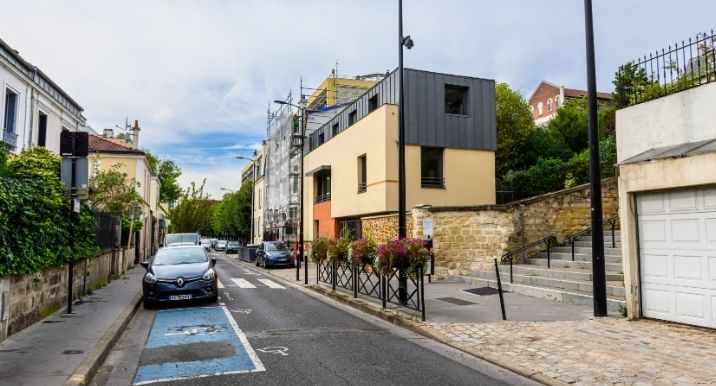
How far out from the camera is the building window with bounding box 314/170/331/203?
30.0m

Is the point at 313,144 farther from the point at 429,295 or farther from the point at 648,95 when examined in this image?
the point at 648,95

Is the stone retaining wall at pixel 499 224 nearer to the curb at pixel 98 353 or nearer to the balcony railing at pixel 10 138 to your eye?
the curb at pixel 98 353

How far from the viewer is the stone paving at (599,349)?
18.6 feet

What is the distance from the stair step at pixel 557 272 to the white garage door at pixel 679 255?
315cm

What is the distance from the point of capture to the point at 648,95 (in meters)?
9.23

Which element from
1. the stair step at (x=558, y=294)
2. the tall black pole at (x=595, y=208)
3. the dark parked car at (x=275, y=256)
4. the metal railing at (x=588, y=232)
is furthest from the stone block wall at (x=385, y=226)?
the tall black pole at (x=595, y=208)

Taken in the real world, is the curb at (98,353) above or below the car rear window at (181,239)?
below

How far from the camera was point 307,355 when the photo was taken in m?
6.81

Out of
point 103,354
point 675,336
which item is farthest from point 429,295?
point 103,354

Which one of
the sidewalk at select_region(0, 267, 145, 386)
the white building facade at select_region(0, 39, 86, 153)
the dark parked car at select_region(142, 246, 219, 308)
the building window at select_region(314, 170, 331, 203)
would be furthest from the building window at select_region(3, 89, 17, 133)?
the building window at select_region(314, 170, 331, 203)

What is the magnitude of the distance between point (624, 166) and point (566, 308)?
3.17 metres

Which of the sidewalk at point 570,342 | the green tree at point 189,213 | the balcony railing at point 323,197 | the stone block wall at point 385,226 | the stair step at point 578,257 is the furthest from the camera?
the green tree at point 189,213

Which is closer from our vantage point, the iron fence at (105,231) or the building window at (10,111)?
the iron fence at (105,231)

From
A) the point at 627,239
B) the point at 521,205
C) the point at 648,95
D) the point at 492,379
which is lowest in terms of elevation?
the point at 492,379
